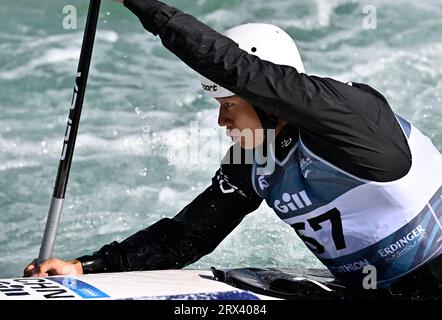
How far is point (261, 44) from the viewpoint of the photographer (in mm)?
2744

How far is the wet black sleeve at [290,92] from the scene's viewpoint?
2.39m

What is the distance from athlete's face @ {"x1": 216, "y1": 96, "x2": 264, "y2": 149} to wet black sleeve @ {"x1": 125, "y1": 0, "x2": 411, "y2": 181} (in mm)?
211

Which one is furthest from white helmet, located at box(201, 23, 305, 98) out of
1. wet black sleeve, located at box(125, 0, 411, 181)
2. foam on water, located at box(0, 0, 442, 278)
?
foam on water, located at box(0, 0, 442, 278)

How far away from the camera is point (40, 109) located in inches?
241

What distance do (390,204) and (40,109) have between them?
3874mm

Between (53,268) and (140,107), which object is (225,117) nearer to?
(53,268)

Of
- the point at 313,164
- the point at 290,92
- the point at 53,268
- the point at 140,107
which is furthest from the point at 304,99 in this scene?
the point at 140,107

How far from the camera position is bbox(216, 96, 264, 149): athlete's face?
2.71 metres

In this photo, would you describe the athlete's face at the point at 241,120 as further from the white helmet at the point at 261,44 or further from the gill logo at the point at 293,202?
the gill logo at the point at 293,202

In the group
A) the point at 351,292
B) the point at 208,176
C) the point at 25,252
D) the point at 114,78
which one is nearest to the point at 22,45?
the point at 114,78

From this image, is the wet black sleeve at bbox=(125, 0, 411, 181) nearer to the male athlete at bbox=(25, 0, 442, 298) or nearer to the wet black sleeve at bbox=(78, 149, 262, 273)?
the male athlete at bbox=(25, 0, 442, 298)

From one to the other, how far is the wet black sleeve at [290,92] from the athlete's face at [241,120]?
8.3 inches

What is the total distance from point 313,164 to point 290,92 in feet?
0.99

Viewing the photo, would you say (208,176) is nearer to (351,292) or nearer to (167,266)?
(167,266)
